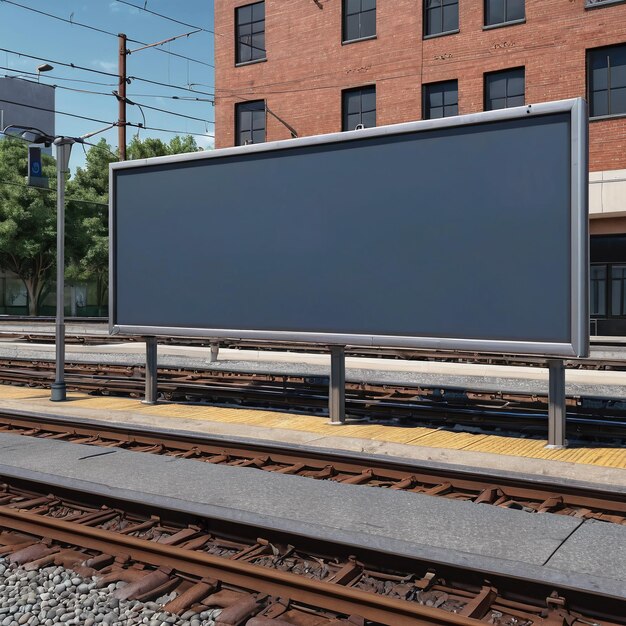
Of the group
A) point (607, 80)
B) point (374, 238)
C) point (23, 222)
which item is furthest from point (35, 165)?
point (23, 222)

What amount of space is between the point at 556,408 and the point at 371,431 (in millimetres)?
2760

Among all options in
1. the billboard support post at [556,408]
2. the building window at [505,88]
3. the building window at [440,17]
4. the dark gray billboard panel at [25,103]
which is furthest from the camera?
the dark gray billboard panel at [25,103]

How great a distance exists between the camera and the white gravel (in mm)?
4875

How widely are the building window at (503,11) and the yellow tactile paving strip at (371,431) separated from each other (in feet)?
71.2

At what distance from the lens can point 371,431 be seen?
1110cm

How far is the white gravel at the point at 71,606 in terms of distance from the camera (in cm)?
488

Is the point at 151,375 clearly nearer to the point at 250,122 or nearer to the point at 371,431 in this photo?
the point at 371,431

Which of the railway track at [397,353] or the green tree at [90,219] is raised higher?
the green tree at [90,219]

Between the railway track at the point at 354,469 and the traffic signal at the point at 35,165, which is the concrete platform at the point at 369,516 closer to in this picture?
the railway track at the point at 354,469

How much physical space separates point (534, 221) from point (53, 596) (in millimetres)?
6892

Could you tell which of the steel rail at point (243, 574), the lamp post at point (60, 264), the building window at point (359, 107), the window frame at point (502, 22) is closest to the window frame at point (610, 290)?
the window frame at point (502, 22)

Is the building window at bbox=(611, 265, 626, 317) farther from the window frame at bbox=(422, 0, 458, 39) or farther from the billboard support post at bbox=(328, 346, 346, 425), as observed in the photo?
the billboard support post at bbox=(328, 346, 346, 425)

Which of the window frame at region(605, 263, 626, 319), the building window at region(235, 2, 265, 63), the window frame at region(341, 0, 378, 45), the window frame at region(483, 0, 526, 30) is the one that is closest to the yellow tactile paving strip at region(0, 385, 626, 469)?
the window frame at region(605, 263, 626, 319)

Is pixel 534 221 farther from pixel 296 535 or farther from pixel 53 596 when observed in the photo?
pixel 53 596
